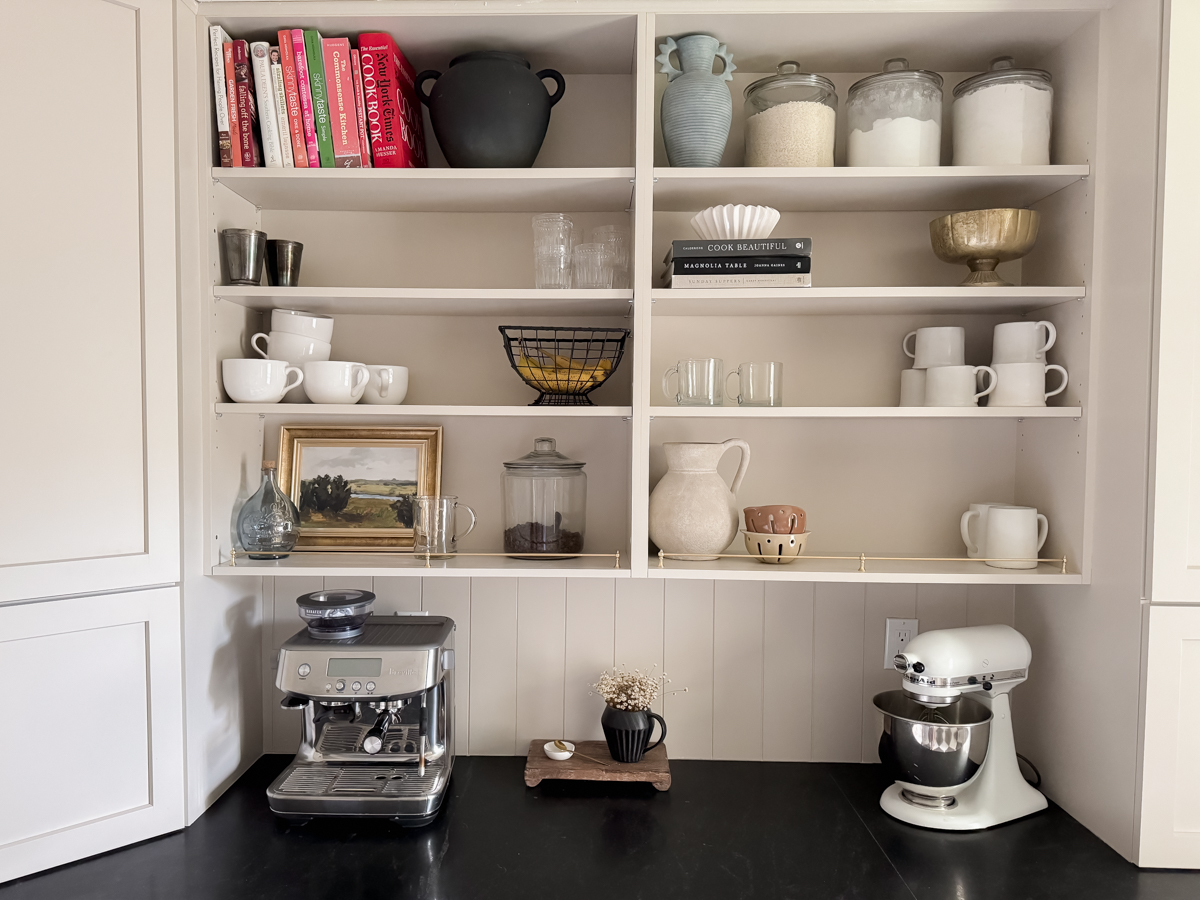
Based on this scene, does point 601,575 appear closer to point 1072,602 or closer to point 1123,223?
point 1072,602

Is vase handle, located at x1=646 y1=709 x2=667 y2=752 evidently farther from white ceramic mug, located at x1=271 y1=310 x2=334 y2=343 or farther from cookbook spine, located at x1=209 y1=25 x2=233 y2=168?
cookbook spine, located at x1=209 y1=25 x2=233 y2=168

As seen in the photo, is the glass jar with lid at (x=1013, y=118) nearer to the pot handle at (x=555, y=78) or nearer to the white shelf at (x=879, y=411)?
the white shelf at (x=879, y=411)

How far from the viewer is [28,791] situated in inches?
51.8

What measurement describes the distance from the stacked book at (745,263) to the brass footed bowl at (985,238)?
314 millimetres

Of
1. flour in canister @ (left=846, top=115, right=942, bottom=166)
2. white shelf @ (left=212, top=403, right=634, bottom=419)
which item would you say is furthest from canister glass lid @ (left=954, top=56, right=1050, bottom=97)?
A: white shelf @ (left=212, top=403, right=634, bottom=419)

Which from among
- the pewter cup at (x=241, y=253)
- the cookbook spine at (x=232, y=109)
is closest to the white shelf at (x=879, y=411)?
the pewter cup at (x=241, y=253)

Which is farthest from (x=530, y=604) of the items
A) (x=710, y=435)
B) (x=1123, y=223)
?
(x=1123, y=223)

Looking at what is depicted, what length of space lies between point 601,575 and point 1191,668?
1.06 meters

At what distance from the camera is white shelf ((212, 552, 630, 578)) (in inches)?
60.6

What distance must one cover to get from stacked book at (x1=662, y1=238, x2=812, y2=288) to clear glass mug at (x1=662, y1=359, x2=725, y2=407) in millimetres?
165

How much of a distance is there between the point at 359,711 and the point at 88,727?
495mm

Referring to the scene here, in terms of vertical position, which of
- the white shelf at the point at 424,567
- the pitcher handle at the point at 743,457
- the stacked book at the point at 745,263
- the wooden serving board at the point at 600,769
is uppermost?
the stacked book at the point at 745,263

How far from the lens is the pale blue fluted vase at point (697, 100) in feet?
5.05

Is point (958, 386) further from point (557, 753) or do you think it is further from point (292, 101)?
point (292, 101)
